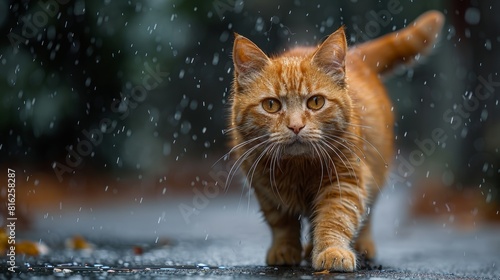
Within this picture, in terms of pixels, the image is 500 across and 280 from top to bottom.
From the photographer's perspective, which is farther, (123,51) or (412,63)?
(123,51)

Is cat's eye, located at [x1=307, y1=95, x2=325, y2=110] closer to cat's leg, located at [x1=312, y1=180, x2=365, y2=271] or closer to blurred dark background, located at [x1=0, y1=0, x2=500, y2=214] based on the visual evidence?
cat's leg, located at [x1=312, y1=180, x2=365, y2=271]

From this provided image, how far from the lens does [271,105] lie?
3688 mm

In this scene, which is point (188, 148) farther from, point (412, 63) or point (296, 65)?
point (296, 65)

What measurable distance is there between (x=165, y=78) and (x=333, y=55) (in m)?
7.75

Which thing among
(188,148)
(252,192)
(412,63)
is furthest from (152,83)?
(252,192)

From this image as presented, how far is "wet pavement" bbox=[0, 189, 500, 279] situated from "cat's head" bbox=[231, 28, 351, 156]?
0.62 meters

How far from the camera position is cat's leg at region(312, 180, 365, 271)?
3.45 metres

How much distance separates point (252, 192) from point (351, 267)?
0.90 m

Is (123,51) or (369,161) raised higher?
Answer: (123,51)

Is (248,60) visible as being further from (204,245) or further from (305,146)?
(204,245)

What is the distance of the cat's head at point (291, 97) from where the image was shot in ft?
11.7

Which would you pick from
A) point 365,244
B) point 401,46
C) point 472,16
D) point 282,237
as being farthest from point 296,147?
point 472,16

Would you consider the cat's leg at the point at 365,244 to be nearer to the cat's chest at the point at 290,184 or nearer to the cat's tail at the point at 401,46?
the cat's chest at the point at 290,184

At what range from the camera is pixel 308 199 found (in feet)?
12.8
